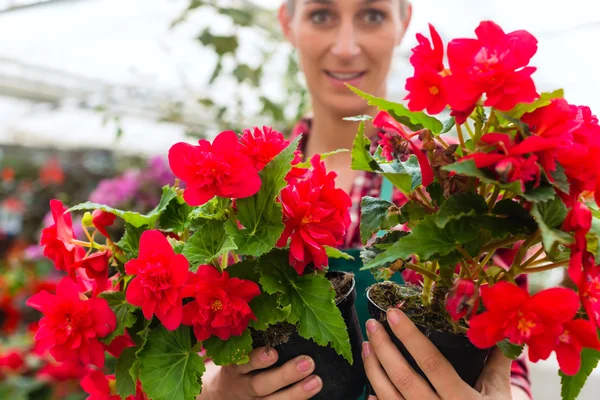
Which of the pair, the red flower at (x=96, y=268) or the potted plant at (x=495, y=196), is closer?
the potted plant at (x=495, y=196)

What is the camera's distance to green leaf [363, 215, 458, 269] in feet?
1.45

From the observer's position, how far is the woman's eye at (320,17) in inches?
41.3

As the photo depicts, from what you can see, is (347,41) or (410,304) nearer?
(410,304)

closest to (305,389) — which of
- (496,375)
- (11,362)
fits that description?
(496,375)

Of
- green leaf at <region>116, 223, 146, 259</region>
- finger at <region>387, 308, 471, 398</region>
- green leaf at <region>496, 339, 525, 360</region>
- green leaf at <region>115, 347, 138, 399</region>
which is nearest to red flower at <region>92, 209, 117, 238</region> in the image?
green leaf at <region>116, 223, 146, 259</region>

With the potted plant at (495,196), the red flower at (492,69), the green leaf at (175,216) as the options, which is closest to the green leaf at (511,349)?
the potted plant at (495,196)

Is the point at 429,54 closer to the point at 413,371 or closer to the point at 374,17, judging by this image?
the point at 413,371

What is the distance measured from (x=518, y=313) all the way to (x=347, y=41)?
74 cm

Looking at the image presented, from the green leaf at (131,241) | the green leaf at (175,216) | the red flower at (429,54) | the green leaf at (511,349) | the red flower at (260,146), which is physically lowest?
the green leaf at (131,241)

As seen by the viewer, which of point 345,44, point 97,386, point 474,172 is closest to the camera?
point 474,172

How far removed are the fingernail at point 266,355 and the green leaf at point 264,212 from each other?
148mm

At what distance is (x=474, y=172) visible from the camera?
41 centimetres

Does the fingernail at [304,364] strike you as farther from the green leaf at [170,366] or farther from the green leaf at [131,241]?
the green leaf at [131,241]

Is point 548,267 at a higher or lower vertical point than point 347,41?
lower
